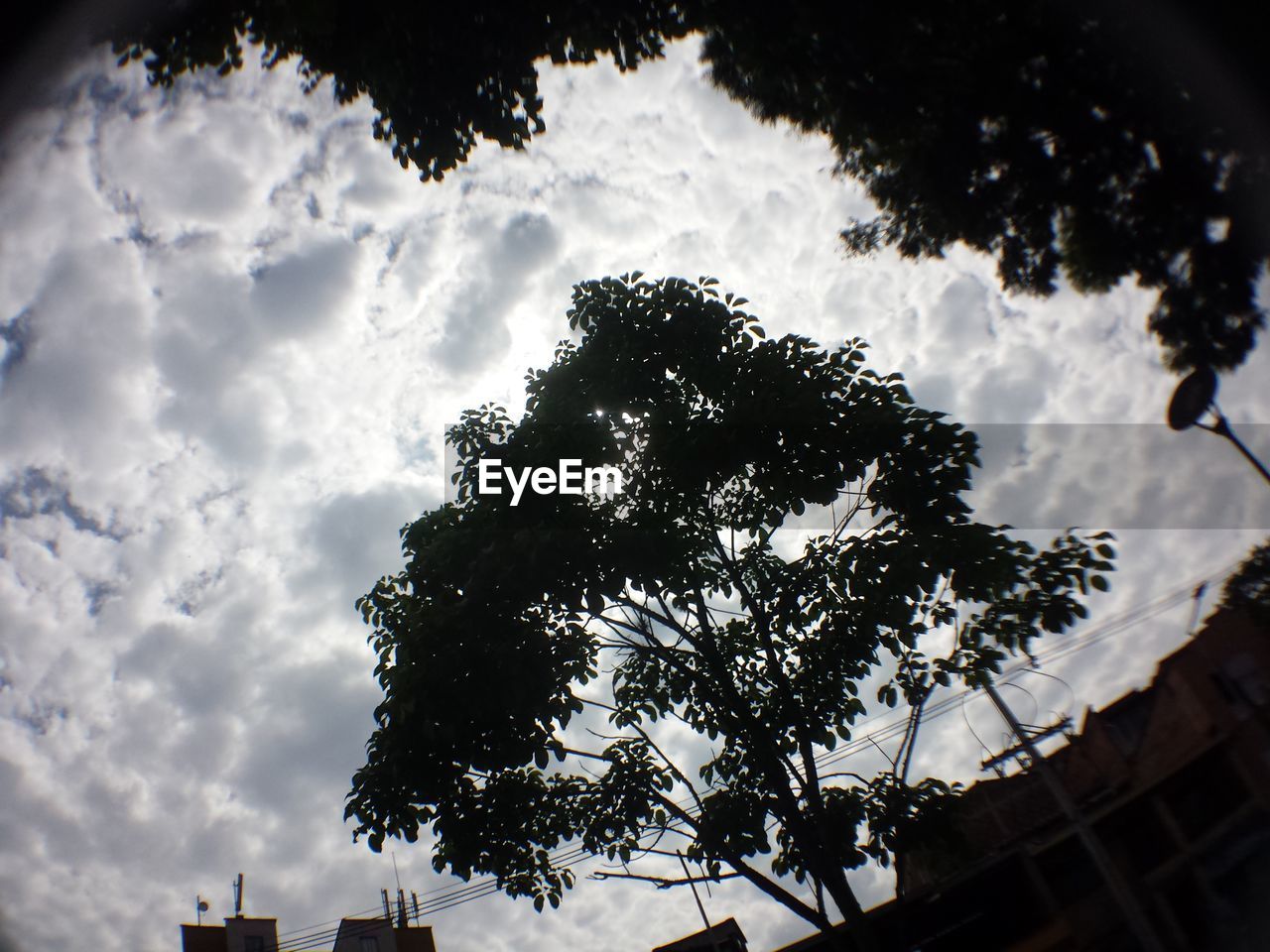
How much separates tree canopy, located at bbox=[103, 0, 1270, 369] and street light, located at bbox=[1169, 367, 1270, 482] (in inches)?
4.2

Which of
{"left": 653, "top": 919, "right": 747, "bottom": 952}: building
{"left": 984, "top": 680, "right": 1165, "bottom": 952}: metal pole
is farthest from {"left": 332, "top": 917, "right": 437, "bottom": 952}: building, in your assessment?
{"left": 984, "top": 680, "right": 1165, "bottom": 952}: metal pole

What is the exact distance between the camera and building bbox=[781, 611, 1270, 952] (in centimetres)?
505

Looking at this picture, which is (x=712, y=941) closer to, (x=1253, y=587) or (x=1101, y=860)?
(x=1101, y=860)

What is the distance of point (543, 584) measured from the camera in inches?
230

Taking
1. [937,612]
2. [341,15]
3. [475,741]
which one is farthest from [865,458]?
[341,15]

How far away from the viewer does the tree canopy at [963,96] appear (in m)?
3.70

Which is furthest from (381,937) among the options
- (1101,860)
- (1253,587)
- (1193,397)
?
(1193,397)

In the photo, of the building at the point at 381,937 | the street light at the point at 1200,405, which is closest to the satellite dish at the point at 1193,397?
the street light at the point at 1200,405

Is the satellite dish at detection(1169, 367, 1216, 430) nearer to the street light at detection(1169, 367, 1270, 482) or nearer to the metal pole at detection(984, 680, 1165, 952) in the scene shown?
the street light at detection(1169, 367, 1270, 482)

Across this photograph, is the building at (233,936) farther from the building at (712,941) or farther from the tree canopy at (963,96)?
the tree canopy at (963,96)

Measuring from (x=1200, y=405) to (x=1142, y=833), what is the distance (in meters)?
17.7

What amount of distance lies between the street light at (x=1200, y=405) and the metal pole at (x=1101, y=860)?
7826 mm

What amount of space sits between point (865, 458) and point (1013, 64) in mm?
3403

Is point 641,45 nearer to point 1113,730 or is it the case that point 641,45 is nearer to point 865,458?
point 865,458
